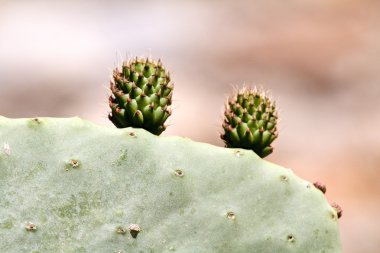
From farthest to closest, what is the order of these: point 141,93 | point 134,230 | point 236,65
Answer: point 236,65 → point 141,93 → point 134,230

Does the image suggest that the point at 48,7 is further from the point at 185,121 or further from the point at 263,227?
the point at 263,227

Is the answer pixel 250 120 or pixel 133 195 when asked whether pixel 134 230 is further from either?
pixel 250 120

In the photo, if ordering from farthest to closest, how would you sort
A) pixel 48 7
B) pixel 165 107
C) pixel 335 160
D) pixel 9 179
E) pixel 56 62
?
pixel 48 7, pixel 56 62, pixel 335 160, pixel 165 107, pixel 9 179

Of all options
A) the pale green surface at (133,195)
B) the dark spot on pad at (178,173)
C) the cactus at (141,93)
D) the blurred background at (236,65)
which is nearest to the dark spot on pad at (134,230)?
the pale green surface at (133,195)

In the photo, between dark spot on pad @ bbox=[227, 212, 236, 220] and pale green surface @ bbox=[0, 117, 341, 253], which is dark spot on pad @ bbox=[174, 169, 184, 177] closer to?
pale green surface @ bbox=[0, 117, 341, 253]

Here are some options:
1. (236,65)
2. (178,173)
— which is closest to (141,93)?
(178,173)

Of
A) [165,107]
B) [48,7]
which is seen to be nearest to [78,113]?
[48,7]

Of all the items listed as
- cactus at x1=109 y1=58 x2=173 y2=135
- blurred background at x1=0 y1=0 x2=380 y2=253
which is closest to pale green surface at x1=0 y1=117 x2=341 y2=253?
cactus at x1=109 y1=58 x2=173 y2=135
